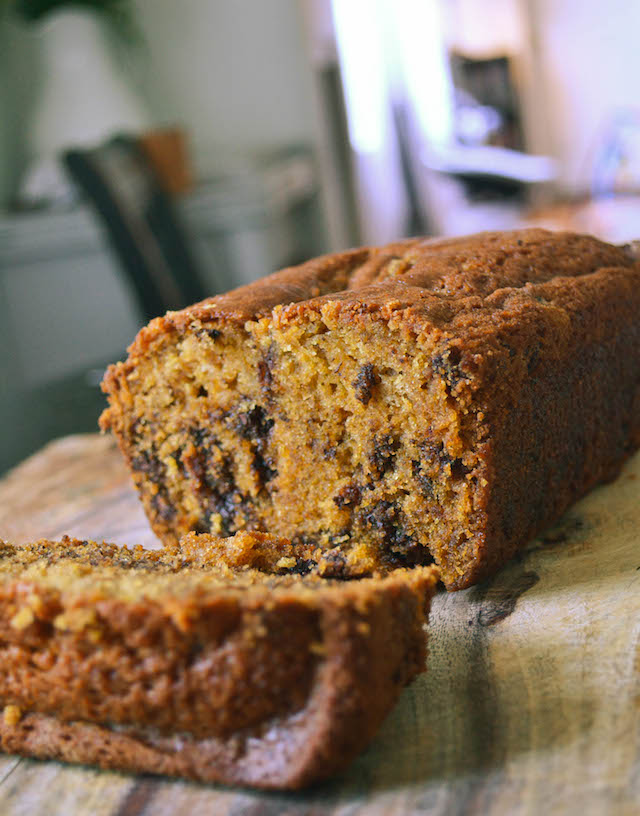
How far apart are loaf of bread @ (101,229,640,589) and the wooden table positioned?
0.17 metres

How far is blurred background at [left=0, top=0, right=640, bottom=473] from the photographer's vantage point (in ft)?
16.7

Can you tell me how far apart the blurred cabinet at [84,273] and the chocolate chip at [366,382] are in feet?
13.9

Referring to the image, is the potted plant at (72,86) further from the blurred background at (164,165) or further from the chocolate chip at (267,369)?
the chocolate chip at (267,369)

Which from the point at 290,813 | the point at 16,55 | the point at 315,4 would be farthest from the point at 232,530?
the point at 315,4

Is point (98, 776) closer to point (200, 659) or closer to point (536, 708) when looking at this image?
point (200, 659)

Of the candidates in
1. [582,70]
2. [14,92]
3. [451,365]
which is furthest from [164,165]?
[582,70]

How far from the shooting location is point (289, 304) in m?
2.07

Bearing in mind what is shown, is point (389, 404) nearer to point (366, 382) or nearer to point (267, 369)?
point (366, 382)

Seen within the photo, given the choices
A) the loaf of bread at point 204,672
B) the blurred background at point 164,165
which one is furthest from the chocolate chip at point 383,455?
the blurred background at point 164,165

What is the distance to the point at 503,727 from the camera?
1.42 metres

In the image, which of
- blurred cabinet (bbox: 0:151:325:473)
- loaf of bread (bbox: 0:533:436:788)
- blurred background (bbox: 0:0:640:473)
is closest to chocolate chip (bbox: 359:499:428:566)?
loaf of bread (bbox: 0:533:436:788)

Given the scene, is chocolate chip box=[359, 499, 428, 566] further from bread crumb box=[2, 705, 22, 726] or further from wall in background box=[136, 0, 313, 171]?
wall in background box=[136, 0, 313, 171]

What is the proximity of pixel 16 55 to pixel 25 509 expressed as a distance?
17.6 feet

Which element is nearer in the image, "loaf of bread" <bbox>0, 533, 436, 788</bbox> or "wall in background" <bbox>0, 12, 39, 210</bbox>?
"loaf of bread" <bbox>0, 533, 436, 788</bbox>
